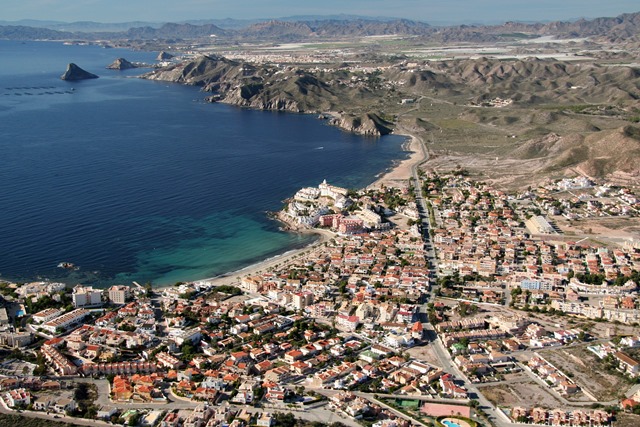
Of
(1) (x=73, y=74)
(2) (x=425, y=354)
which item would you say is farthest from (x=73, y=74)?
(2) (x=425, y=354)

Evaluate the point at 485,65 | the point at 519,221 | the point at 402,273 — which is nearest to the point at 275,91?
the point at 485,65

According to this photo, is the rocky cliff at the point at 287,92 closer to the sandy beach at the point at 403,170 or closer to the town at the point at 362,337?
the sandy beach at the point at 403,170

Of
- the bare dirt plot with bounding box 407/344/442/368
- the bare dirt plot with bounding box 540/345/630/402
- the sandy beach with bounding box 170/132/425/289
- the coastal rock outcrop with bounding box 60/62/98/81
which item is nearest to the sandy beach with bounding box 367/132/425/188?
the sandy beach with bounding box 170/132/425/289

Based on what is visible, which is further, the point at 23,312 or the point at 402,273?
the point at 402,273

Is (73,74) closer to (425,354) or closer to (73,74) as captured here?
(73,74)

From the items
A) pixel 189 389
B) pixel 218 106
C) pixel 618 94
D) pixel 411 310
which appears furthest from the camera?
pixel 218 106

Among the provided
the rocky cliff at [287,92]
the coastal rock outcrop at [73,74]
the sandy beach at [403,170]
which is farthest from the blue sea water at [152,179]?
the coastal rock outcrop at [73,74]

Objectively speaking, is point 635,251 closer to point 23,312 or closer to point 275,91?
point 23,312

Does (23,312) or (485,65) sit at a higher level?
(485,65)
